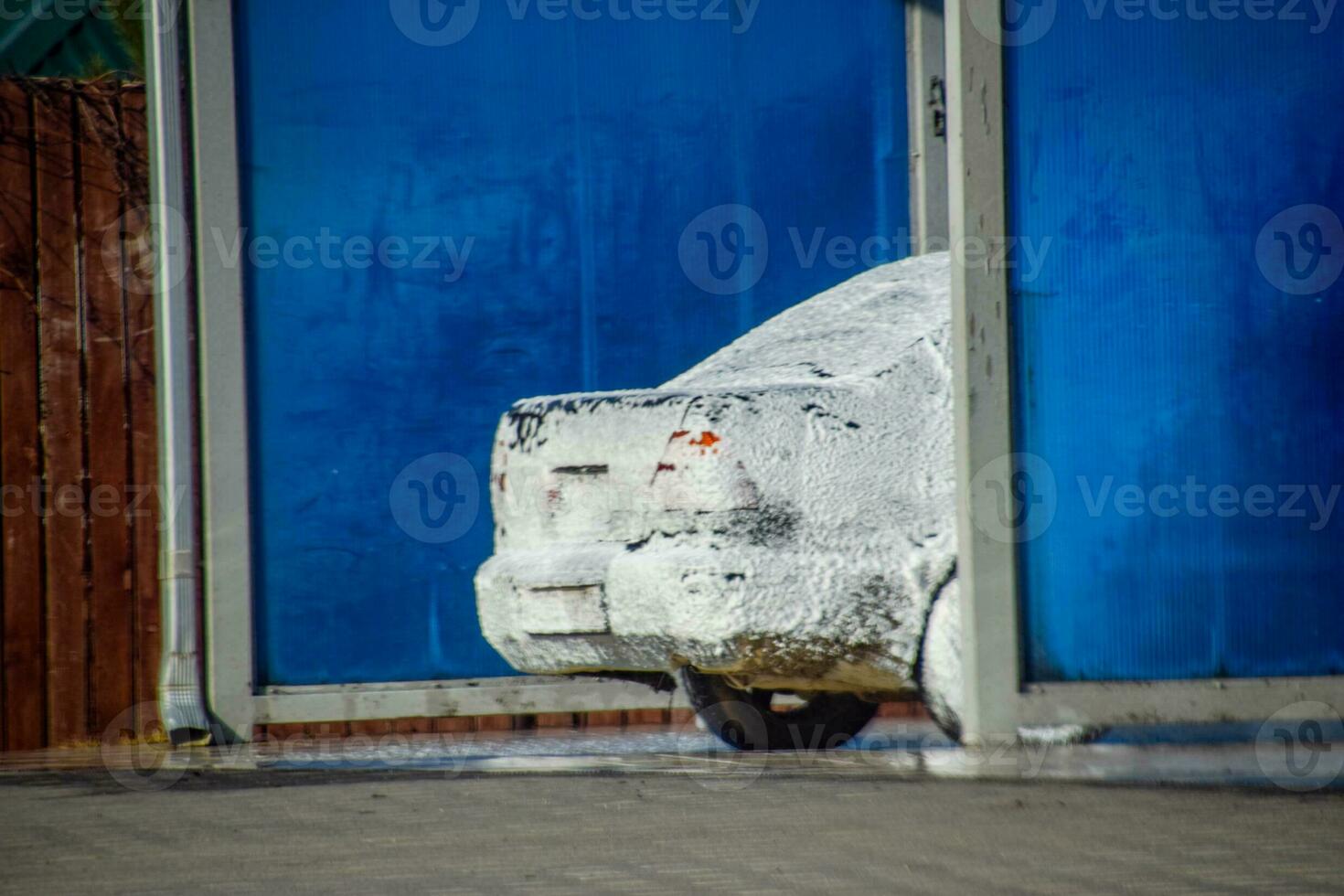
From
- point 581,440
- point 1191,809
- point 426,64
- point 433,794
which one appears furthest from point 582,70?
point 1191,809

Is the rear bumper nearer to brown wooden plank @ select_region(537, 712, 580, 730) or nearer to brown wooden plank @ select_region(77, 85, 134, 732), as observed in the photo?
brown wooden plank @ select_region(537, 712, 580, 730)

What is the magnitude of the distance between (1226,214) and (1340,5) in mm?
780

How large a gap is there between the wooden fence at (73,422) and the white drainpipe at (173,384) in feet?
1.54

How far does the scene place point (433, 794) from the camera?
219 inches

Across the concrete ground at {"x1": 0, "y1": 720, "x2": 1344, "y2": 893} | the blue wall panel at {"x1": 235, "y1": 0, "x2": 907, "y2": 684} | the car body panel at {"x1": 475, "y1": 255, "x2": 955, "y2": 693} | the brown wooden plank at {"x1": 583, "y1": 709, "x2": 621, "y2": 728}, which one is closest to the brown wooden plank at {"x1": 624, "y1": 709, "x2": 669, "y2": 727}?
the brown wooden plank at {"x1": 583, "y1": 709, "x2": 621, "y2": 728}

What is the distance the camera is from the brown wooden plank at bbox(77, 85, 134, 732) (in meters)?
8.48

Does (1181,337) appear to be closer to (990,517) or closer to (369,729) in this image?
(990,517)

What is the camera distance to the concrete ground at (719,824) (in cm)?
395

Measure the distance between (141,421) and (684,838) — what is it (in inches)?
193

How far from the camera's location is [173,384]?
805cm

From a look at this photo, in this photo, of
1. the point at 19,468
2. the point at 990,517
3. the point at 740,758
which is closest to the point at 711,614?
the point at 990,517

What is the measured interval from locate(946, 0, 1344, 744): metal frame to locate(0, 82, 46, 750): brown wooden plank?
4811mm

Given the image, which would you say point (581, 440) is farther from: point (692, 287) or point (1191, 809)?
point (692, 287)

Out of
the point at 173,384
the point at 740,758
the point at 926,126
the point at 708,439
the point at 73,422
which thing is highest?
the point at 926,126
